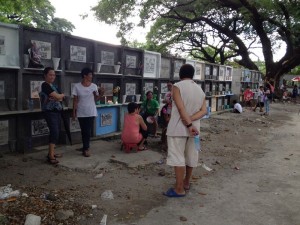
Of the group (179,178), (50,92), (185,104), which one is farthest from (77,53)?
(179,178)

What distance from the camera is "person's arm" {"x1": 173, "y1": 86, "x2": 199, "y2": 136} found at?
3.90 meters

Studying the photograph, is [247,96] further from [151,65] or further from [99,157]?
[99,157]

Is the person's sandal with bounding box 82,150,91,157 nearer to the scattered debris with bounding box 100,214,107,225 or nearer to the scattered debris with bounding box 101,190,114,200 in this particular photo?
the scattered debris with bounding box 101,190,114,200

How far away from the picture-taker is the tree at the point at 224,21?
2069cm

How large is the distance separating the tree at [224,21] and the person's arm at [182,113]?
17.1 m

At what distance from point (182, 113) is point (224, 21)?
25036 mm

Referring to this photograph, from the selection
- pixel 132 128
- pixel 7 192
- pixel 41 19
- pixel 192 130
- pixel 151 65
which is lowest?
pixel 7 192

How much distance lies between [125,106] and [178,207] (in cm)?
475

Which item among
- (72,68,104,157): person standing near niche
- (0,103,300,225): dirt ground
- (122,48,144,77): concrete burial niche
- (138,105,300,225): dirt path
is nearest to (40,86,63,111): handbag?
(72,68,104,157): person standing near niche

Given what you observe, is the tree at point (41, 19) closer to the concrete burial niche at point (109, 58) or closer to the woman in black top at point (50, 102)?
the concrete burial niche at point (109, 58)

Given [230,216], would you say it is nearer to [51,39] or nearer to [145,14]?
[51,39]

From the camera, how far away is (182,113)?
12.8ft

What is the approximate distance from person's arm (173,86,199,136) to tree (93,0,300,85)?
17.1 meters

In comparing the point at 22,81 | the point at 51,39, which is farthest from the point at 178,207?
the point at 51,39
